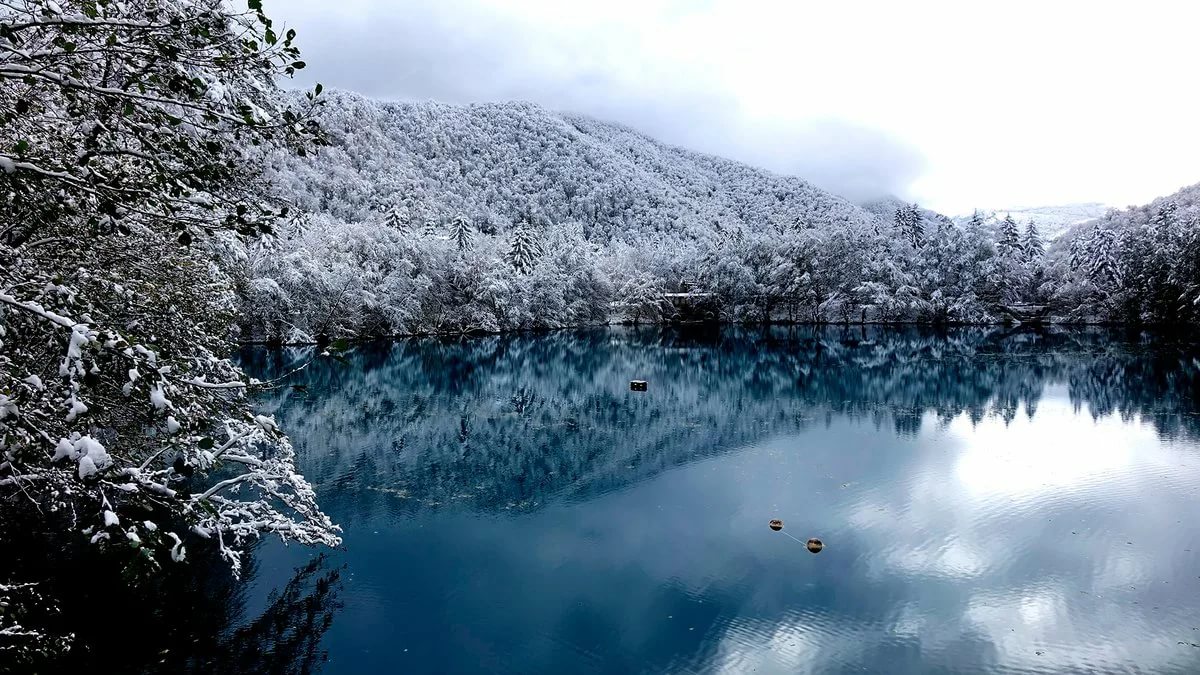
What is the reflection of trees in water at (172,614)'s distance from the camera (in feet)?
31.2

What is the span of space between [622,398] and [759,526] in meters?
17.5

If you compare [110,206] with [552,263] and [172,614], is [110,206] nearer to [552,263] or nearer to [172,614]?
[172,614]

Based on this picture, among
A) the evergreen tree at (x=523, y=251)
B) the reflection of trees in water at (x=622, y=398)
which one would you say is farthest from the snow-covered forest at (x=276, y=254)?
the reflection of trees in water at (x=622, y=398)

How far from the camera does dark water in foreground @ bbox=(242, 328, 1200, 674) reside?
10.6m

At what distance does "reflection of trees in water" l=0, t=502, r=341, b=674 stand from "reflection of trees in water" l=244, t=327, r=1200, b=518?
5.12 metres

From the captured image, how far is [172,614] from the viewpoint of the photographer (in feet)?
35.1

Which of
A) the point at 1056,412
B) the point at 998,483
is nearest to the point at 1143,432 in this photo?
the point at 1056,412

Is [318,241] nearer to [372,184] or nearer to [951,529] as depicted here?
[951,529]

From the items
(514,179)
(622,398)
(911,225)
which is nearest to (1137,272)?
(911,225)

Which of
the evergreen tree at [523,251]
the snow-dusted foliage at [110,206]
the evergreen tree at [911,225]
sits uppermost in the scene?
the evergreen tree at [911,225]

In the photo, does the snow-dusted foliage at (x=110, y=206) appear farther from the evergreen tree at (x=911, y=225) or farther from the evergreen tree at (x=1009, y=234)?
the evergreen tree at (x=1009, y=234)

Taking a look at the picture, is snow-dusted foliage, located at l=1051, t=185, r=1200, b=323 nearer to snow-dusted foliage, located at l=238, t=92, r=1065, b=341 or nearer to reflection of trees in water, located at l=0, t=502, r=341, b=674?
snow-dusted foliage, located at l=238, t=92, r=1065, b=341

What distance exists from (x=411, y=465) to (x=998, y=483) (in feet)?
54.6

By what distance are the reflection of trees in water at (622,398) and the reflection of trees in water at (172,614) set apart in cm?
512
